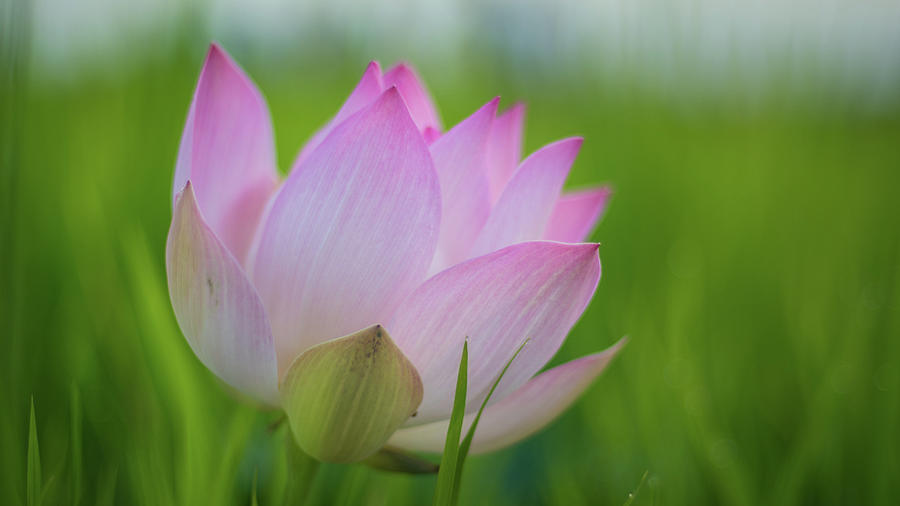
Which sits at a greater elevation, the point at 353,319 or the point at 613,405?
the point at 353,319

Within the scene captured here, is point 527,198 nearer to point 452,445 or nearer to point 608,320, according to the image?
point 452,445

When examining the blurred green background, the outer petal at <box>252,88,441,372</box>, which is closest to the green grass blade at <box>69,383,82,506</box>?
the blurred green background

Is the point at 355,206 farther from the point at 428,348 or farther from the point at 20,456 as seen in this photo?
the point at 20,456

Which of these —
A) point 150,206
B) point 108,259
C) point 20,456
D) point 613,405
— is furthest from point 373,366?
point 150,206

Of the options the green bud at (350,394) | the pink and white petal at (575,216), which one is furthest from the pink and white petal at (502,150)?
the green bud at (350,394)

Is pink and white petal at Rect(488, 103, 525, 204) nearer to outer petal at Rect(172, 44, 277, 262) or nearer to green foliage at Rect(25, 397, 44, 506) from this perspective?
outer petal at Rect(172, 44, 277, 262)

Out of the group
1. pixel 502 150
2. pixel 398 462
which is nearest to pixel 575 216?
pixel 502 150

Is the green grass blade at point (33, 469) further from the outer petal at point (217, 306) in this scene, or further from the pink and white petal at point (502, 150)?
the pink and white petal at point (502, 150)
